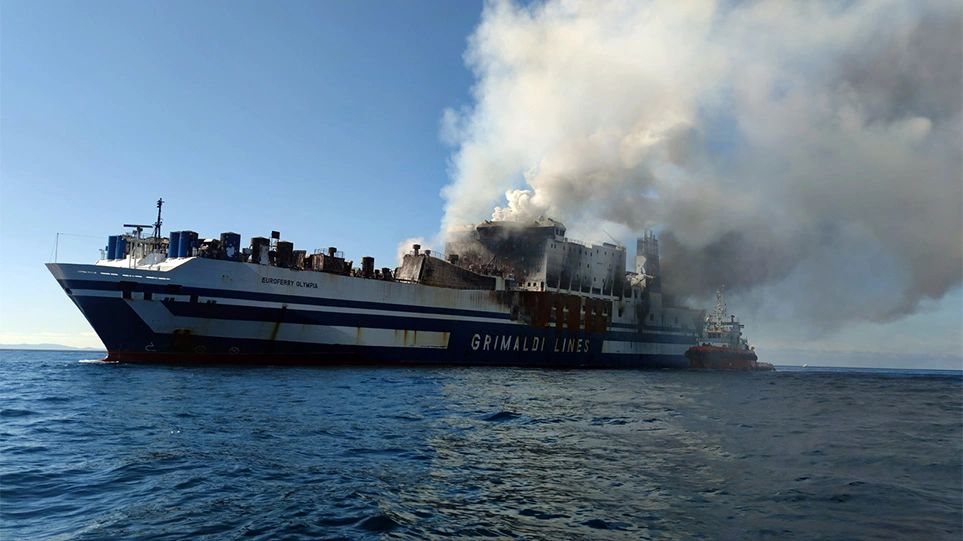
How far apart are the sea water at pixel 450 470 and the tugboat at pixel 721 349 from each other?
48816 millimetres

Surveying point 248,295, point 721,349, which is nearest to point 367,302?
point 248,295

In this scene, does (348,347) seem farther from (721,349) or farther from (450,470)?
(721,349)

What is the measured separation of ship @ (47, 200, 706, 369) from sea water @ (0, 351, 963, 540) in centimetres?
1231

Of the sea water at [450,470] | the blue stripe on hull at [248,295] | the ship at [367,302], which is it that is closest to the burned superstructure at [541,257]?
the ship at [367,302]

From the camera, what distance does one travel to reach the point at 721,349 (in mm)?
71375

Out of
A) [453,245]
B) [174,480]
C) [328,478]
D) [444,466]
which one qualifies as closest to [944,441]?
[444,466]

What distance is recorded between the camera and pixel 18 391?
23.3m

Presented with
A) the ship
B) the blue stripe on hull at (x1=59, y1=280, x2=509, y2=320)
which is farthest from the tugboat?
the blue stripe on hull at (x1=59, y1=280, x2=509, y2=320)

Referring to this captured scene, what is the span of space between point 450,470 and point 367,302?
29.6 m

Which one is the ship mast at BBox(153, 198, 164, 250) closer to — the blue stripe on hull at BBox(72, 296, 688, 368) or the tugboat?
the blue stripe on hull at BBox(72, 296, 688, 368)

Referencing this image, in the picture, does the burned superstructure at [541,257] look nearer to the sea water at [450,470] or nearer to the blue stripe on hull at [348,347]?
the blue stripe on hull at [348,347]

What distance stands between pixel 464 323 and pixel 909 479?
35.1 meters

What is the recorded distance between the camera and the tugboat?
69000 millimetres

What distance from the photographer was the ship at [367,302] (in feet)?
108
